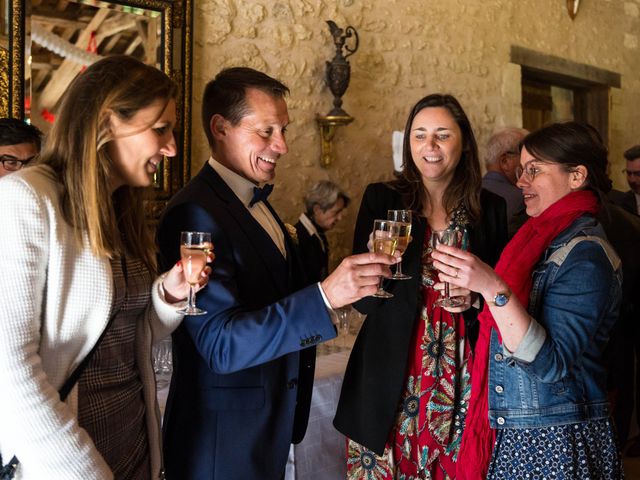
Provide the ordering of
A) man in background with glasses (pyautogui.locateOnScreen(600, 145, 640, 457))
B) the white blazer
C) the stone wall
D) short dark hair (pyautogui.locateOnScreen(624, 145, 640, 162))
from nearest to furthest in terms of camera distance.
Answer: the white blazer < man in background with glasses (pyautogui.locateOnScreen(600, 145, 640, 457)) < the stone wall < short dark hair (pyautogui.locateOnScreen(624, 145, 640, 162))

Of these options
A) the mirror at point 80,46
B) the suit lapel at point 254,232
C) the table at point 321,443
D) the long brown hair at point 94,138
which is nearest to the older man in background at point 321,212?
the mirror at point 80,46

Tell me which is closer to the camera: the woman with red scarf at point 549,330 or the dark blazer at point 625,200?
the woman with red scarf at point 549,330

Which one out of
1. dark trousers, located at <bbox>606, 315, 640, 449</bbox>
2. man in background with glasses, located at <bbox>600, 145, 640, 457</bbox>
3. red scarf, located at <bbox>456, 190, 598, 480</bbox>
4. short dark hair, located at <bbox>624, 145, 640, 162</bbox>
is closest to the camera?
red scarf, located at <bbox>456, 190, 598, 480</bbox>

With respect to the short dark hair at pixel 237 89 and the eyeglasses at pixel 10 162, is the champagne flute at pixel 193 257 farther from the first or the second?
the eyeglasses at pixel 10 162

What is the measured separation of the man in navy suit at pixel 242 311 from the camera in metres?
1.54

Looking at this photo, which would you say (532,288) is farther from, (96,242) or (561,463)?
(96,242)

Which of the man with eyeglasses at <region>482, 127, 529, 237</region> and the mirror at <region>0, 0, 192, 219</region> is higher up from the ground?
the mirror at <region>0, 0, 192, 219</region>

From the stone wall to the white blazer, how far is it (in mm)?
3100

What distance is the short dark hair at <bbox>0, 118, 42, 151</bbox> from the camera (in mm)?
2926

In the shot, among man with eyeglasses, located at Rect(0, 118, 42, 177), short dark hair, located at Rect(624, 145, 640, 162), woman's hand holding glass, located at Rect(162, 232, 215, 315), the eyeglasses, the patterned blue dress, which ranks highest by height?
short dark hair, located at Rect(624, 145, 640, 162)

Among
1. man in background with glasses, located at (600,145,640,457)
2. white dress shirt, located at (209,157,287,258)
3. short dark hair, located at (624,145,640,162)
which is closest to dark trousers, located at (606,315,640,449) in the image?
man in background with glasses, located at (600,145,640,457)

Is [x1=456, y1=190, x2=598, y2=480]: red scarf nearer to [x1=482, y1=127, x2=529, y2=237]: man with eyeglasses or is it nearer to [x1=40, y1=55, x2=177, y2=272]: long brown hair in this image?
[x1=40, y1=55, x2=177, y2=272]: long brown hair

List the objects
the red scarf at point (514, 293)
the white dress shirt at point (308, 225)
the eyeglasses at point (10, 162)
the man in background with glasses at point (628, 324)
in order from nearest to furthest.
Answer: the red scarf at point (514, 293) → the eyeglasses at point (10, 162) → the man in background with glasses at point (628, 324) → the white dress shirt at point (308, 225)

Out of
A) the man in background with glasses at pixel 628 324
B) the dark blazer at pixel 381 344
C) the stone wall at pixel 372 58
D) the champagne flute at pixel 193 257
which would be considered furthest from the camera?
the stone wall at pixel 372 58
